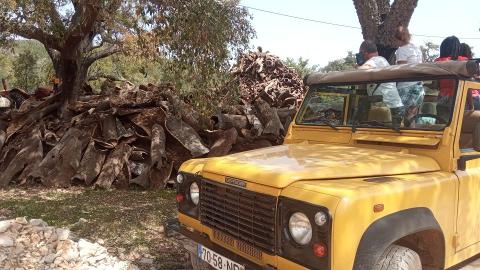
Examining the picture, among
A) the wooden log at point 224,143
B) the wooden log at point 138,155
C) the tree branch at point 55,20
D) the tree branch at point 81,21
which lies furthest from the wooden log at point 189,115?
the tree branch at point 55,20

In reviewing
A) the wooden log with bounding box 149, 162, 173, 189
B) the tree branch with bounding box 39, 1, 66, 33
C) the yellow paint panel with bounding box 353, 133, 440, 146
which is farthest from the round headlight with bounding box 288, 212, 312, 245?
the tree branch with bounding box 39, 1, 66, 33

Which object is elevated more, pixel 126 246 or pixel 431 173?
pixel 431 173

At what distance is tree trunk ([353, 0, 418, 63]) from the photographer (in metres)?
7.37

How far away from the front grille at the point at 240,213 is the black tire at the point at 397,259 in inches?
27.4

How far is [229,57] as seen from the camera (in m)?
7.46

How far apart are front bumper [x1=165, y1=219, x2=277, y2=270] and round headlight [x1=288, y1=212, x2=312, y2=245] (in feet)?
0.98

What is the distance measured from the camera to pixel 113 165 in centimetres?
851

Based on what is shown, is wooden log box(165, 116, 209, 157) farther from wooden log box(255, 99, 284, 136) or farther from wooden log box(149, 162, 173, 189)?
wooden log box(255, 99, 284, 136)

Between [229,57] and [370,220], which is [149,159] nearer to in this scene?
[229,57]

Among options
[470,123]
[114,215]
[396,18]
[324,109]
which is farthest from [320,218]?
[396,18]

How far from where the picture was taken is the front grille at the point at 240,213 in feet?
9.62

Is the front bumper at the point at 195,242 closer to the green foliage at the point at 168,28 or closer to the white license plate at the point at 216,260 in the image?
the white license plate at the point at 216,260

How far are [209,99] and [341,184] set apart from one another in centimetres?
486

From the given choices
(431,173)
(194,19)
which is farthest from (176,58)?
(431,173)
